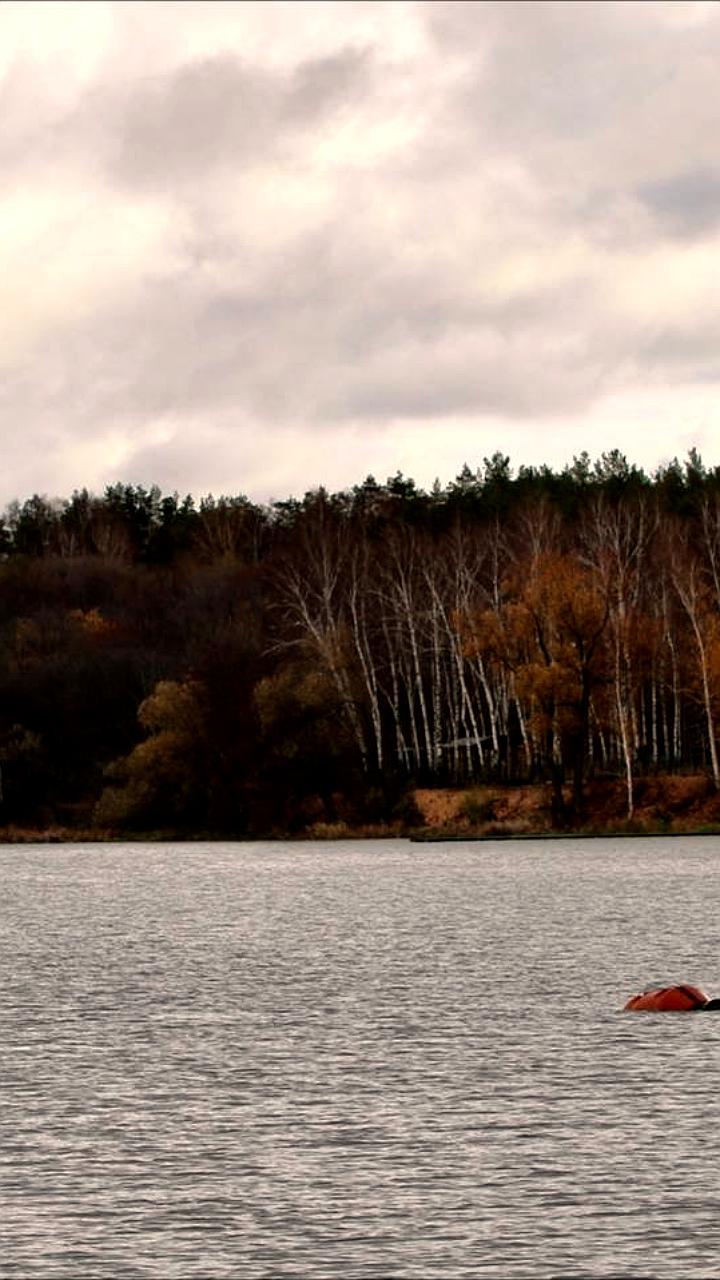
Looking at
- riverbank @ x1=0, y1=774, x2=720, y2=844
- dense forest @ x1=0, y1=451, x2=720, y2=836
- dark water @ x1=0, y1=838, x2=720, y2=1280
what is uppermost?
dense forest @ x1=0, y1=451, x2=720, y2=836

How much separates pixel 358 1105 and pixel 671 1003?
31.5 ft

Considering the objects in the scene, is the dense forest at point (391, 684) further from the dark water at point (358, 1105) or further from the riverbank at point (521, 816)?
the dark water at point (358, 1105)

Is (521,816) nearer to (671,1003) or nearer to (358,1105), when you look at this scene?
(671,1003)

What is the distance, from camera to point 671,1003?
105 feet

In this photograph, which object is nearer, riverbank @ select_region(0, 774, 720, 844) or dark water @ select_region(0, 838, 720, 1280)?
dark water @ select_region(0, 838, 720, 1280)

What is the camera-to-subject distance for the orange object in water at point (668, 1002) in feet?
105

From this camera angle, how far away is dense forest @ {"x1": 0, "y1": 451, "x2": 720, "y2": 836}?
113 metres

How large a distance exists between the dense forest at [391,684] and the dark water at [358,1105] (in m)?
60.2

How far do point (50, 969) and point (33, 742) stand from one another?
90.5 metres

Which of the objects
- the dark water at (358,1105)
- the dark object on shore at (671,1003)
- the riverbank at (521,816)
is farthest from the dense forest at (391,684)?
the dark object on shore at (671,1003)

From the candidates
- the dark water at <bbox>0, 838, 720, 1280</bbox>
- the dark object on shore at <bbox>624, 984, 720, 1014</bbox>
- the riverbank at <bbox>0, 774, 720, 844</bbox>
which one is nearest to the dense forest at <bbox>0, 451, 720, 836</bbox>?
the riverbank at <bbox>0, 774, 720, 844</bbox>

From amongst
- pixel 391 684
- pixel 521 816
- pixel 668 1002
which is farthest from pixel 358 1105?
pixel 391 684

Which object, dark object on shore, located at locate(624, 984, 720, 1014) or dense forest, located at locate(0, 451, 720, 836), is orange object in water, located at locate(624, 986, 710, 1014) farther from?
dense forest, located at locate(0, 451, 720, 836)

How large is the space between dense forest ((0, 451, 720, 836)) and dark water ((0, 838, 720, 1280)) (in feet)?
197
